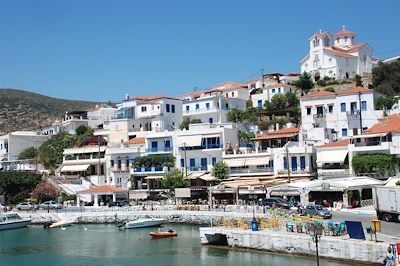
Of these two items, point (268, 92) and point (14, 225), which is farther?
point (268, 92)

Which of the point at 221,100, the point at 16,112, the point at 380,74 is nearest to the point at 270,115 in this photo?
the point at 221,100

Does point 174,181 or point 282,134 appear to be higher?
point 282,134

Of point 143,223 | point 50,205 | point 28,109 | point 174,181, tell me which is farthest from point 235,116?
point 28,109

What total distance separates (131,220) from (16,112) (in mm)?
100970

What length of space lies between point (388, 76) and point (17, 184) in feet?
171

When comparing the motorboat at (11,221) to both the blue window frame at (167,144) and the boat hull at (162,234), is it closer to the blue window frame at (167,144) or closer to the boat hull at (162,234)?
the blue window frame at (167,144)

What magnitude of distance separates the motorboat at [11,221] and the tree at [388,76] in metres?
48.4

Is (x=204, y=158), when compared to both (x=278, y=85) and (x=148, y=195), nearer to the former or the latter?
(x=148, y=195)

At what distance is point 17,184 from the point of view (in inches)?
2640

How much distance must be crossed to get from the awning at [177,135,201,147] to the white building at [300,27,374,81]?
37.0 meters

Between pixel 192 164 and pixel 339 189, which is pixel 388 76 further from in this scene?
pixel 339 189

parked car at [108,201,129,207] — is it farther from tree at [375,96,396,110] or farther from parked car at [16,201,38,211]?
tree at [375,96,396,110]

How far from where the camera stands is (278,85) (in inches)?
3396

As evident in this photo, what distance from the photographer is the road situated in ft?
96.9
